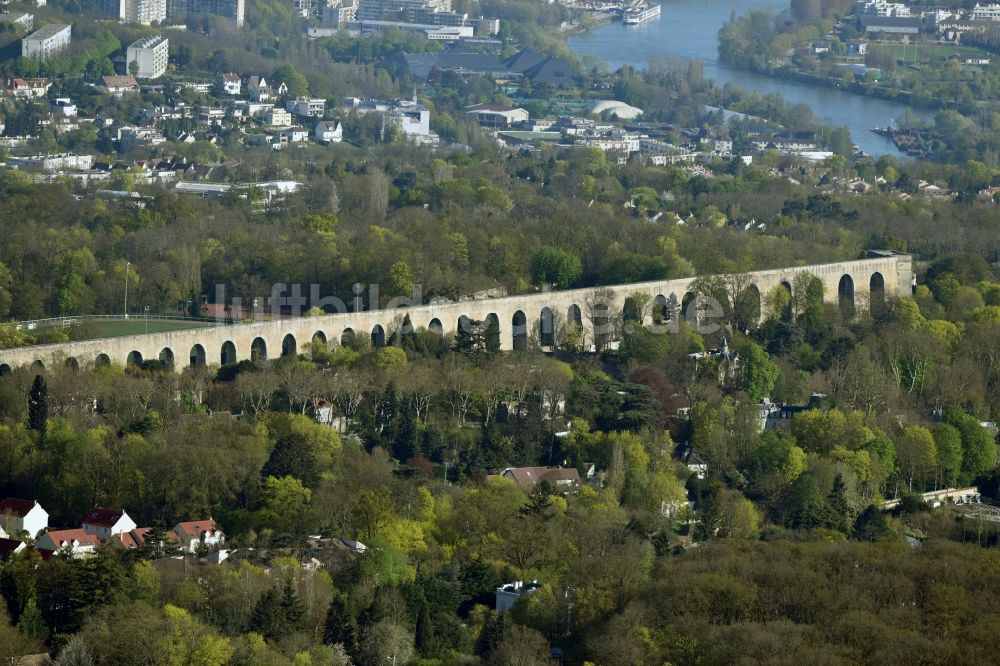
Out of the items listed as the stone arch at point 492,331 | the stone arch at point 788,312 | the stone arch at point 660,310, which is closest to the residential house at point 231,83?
the stone arch at point 788,312

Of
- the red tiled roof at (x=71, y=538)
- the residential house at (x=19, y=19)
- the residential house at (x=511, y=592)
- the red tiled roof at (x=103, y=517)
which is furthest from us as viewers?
the residential house at (x=19, y=19)

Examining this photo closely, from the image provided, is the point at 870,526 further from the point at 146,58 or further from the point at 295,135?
the point at 146,58

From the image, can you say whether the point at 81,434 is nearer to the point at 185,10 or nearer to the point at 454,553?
the point at 454,553

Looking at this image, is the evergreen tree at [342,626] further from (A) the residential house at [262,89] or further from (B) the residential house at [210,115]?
(A) the residential house at [262,89]

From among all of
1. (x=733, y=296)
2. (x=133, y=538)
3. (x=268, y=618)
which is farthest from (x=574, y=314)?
(x=268, y=618)

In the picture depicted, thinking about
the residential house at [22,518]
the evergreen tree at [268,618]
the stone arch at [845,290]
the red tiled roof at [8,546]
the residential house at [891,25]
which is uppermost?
the evergreen tree at [268,618]
